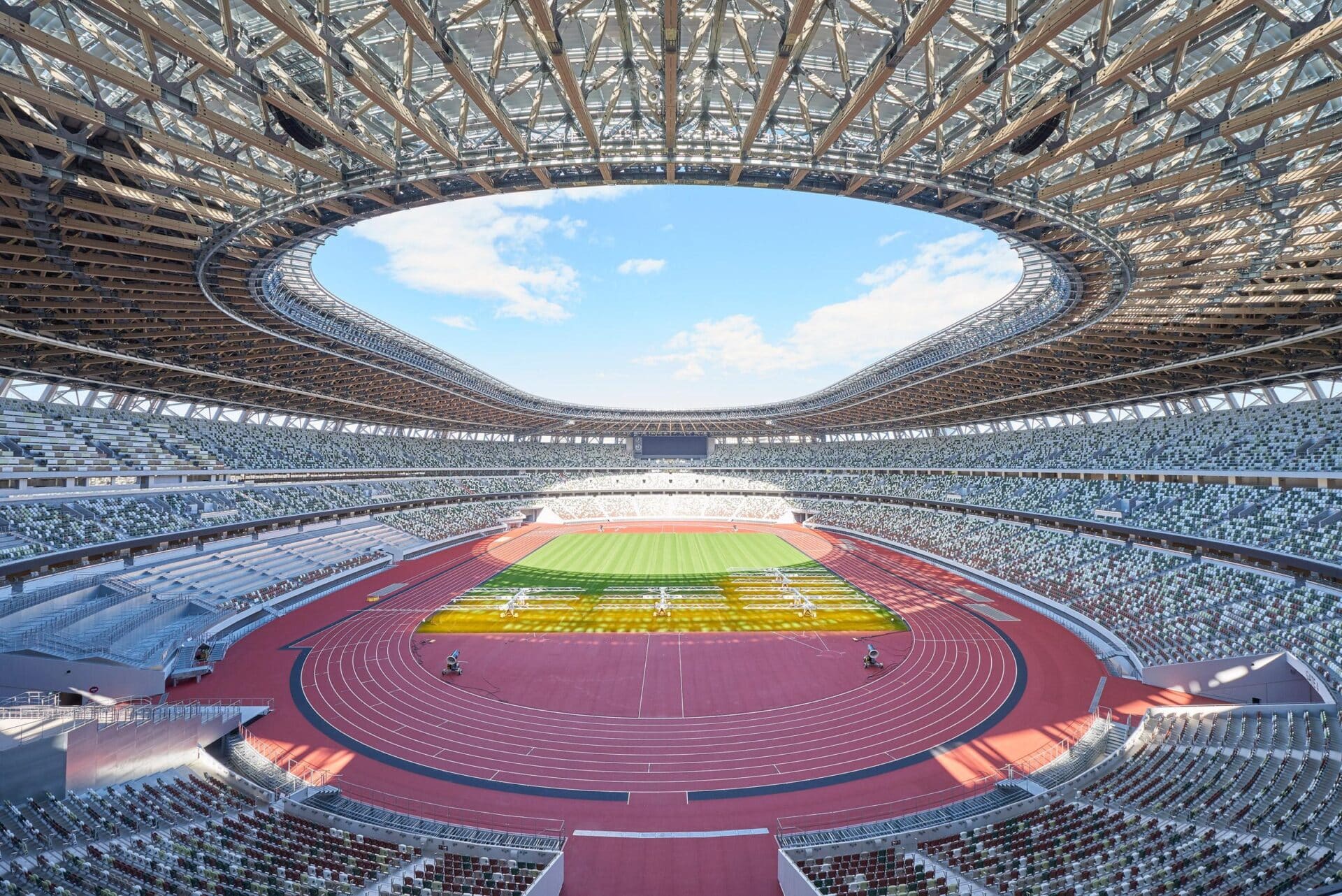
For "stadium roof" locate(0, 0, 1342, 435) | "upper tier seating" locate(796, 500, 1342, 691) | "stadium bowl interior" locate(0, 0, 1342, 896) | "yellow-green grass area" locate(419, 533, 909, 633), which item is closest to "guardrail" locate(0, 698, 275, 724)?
"stadium bowl interior" locate(0, 0, 1342, 896)

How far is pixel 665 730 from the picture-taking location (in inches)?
766

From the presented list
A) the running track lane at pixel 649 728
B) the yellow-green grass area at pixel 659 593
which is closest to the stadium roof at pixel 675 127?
the running track lane at pixel 649 728

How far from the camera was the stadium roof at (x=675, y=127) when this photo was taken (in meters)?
8.59

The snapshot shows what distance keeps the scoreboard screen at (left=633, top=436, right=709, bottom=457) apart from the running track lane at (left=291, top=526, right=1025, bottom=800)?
5664 centimetres

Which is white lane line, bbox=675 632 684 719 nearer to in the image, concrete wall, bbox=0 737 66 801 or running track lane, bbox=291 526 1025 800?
running track lane, bbox=291 526 1025 800

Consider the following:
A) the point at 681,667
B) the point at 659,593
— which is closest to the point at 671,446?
the point at 659,593

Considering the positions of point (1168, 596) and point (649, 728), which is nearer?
point (649, 728)

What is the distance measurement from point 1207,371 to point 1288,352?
4.83 meters

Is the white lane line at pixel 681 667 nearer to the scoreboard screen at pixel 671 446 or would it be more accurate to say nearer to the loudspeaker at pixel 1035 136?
the loudspeaker at pixel 1035 136

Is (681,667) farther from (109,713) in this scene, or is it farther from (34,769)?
(34,769)

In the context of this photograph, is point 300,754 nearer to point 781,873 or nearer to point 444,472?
point 781,873

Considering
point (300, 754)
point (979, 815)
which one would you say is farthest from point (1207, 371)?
point (300, 754)

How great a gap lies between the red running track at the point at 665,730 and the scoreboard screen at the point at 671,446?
5457cm

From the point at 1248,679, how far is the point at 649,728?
68.4ft
